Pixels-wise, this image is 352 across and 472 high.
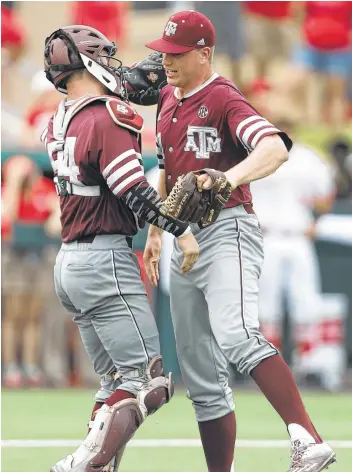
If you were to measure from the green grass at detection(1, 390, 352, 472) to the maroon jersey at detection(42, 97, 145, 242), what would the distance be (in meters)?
1.63

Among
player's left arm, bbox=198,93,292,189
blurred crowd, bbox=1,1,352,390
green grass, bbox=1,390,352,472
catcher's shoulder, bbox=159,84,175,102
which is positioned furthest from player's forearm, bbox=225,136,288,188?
blurred crowd, bbox=1,1,352,390

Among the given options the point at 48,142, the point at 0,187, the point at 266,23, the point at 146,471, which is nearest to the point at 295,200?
the point at 0,187

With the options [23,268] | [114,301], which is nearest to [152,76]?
[114,301]

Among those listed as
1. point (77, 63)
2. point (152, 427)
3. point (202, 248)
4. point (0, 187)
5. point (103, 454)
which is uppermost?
point (77, 63)

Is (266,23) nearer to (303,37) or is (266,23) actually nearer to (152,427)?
(303,37)

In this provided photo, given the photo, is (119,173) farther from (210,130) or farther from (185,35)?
(185,35)

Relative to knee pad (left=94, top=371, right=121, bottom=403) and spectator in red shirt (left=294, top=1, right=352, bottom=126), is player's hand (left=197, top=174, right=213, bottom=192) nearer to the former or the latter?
knee pad (left=94, top=371, right=121, bottom=403)

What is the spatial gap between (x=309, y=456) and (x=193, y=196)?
1190 millimetres

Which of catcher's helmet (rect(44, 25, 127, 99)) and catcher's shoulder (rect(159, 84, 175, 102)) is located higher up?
catcher's helmet (rect(44, 25, 127, 99))

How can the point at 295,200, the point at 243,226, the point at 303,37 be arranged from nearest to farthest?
the point at 243,226 < the point at 295,200 < the point at 303,37

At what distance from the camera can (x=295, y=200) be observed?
10758 mm

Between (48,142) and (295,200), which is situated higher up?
(48,142)

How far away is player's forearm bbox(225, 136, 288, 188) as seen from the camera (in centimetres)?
527

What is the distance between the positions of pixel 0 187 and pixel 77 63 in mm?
5542
